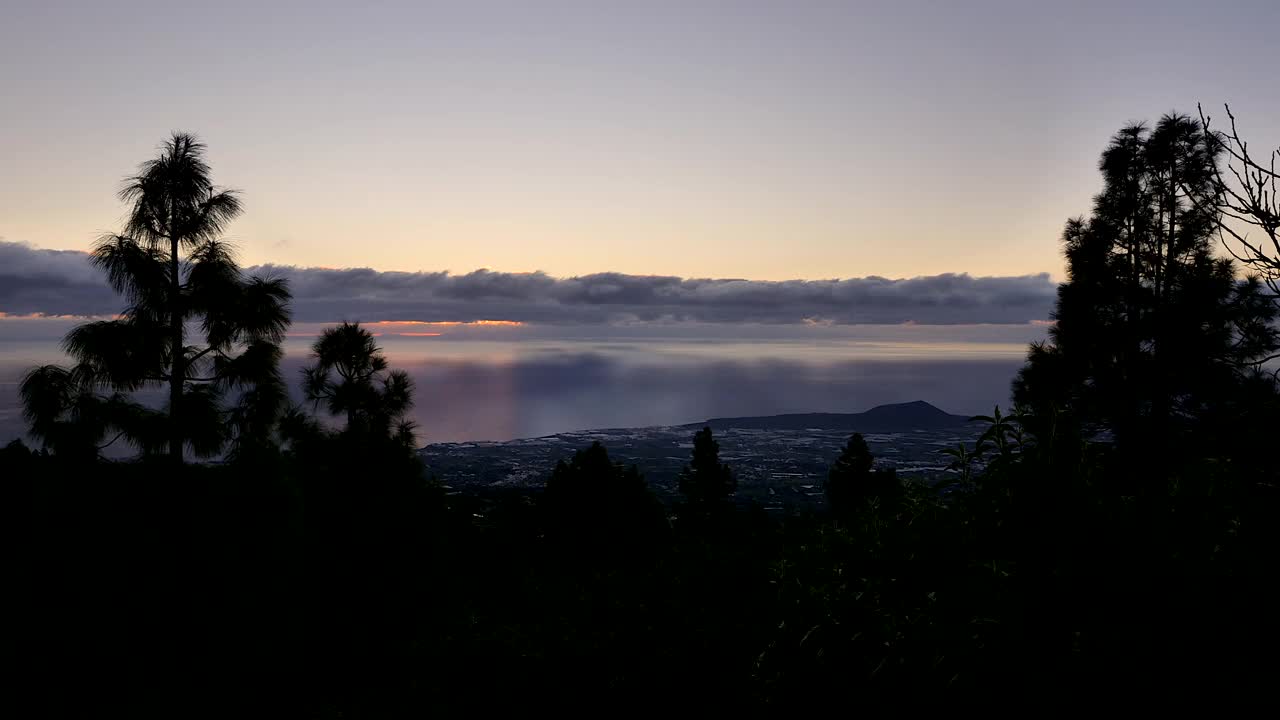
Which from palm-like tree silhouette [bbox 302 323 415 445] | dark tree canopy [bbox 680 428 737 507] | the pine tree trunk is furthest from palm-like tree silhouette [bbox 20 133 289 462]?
dark tree canopy [bbox 680 428 737 507]

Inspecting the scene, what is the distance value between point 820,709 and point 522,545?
1541 inches

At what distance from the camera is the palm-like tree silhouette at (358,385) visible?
26.5m

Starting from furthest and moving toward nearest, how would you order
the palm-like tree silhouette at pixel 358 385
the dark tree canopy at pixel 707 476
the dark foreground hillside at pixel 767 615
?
the dark tree canopy at pixel 707 476, the palm-like tree silhouette at pixel 358 385, the dark foreground hillside at pixel 767 615

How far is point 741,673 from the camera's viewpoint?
4020 mm

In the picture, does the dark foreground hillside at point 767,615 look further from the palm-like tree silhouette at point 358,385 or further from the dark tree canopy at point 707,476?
the dark tree canopy at point 707,476

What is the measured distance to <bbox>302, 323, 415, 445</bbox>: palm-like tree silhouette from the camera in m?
26.5

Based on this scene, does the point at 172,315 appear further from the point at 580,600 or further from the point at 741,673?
the point at 741,673

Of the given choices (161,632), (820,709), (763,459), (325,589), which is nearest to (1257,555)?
(820,709)

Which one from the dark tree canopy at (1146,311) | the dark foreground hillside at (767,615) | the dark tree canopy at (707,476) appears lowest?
the dark tree canopy at (707,476)

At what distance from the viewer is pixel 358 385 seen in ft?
87.9

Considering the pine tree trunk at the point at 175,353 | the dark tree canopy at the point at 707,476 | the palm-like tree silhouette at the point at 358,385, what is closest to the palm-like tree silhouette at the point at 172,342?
the pine tree trunk at the point at 175,353

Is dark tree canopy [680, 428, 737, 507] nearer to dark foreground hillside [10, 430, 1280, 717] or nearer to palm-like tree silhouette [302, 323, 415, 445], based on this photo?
palm-like tree silhouette [302, 323, 415, 445]

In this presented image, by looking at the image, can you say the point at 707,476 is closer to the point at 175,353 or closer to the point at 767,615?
the point at 175,353

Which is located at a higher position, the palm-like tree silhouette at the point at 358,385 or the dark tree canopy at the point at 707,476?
the palm-like tree silhouette at the point at 358,385
